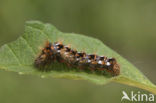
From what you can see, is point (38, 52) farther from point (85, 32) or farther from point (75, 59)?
point (85, 32)

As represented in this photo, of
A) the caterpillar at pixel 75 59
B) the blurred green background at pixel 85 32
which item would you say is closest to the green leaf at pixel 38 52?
the caterpillar at pixel 75 59

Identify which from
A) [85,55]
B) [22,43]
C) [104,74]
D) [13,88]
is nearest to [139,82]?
[104,74]

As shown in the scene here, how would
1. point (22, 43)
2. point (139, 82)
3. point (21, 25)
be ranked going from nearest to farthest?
point (139, 82), point (22, 43), point (21, 25)

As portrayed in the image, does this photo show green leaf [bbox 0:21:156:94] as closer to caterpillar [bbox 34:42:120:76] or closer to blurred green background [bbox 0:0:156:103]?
caterpillar [bbox 34:42:120:76]

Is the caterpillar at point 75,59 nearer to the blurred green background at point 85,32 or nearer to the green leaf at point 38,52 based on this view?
the green leaf at point 38,52

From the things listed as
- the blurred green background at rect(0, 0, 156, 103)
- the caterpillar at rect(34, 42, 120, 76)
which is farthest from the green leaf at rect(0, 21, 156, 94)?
the blurred green background at rect(0, 0, 156, 103)

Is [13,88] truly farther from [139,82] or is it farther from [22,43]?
[139,82]
